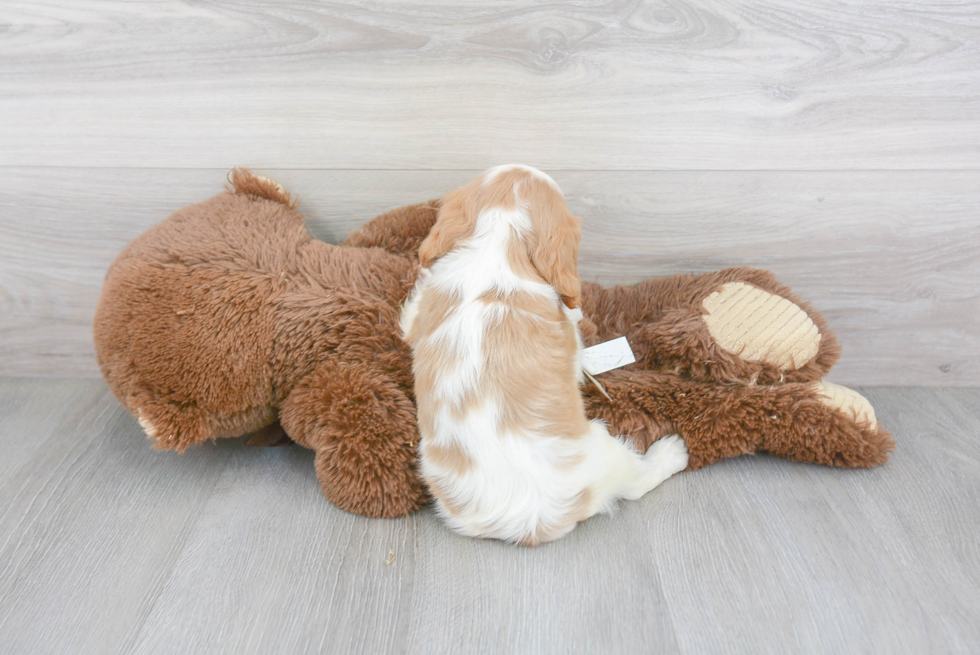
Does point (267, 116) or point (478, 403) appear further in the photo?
point (267, 116)

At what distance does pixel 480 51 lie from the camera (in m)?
1.36

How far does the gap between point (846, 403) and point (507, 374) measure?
0.74 metres

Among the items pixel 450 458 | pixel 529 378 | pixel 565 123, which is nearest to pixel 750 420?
pixel 529 378

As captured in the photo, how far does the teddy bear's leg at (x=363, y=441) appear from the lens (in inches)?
47.7

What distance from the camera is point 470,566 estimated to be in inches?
44.6

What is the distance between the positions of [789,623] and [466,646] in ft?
1.66

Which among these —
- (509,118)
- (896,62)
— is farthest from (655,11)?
(896,62)

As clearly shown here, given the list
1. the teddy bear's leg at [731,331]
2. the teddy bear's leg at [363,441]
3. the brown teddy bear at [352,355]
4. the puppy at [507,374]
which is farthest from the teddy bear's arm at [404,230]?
the teddy bear's leg at [731,331]

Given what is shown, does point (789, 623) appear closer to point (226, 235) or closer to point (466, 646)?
point (466, 646)

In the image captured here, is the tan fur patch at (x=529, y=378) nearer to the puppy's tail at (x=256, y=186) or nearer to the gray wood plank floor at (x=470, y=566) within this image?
the gray wood plank floor at (x=470, y=566)

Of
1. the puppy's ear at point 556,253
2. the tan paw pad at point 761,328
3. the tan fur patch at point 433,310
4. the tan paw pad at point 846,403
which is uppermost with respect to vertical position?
the puppy's ear at point 556,253

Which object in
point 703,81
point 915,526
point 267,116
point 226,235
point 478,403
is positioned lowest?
point 915,526

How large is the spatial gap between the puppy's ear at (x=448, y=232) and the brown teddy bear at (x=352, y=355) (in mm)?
161

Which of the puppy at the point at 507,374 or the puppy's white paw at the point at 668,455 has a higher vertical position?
the puppy at the point at 507,374
